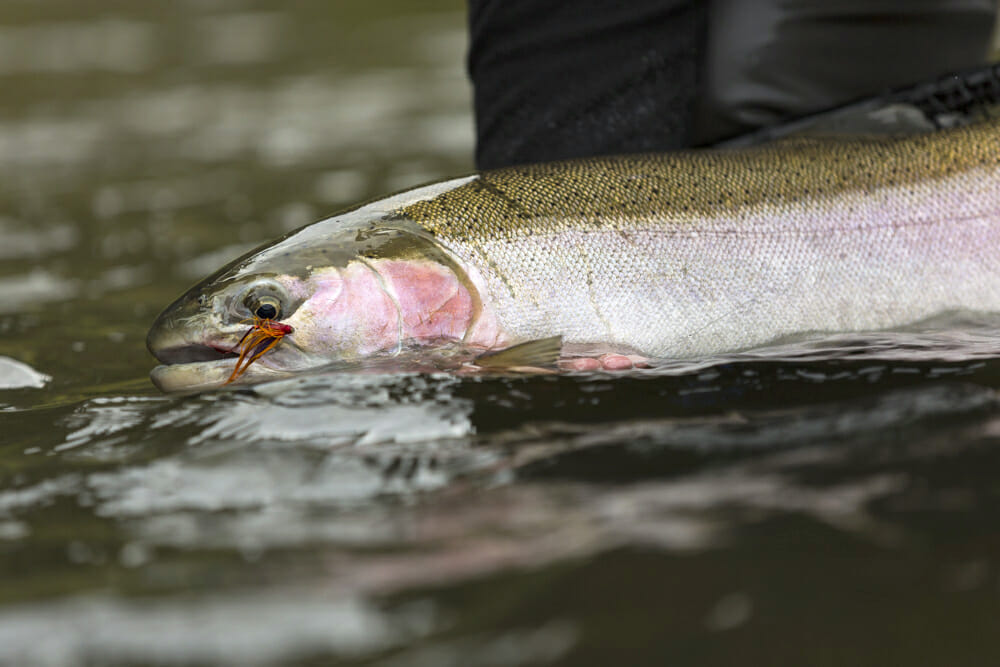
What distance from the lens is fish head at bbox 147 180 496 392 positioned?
2.29 meters

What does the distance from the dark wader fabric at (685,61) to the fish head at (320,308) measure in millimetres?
1170

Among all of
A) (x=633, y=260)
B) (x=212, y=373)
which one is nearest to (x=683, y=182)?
(x=633, y=260)

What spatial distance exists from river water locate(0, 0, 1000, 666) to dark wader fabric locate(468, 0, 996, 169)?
38.8 inches

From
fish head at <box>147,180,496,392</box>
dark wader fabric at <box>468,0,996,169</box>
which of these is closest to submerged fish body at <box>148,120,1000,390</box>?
fish head at <box>147,180,496,392</box>

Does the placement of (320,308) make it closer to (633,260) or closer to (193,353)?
(193,353)

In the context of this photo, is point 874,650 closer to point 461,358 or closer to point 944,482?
point 944,482

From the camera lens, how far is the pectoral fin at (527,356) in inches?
88.5

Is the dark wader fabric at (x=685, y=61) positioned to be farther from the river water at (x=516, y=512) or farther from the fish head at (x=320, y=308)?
the fish head at (x=320, y=308)

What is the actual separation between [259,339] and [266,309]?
7cm

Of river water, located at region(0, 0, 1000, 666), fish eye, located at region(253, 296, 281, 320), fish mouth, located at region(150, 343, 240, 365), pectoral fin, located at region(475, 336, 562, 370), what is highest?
fish eye, located at region(253, 296, 281, 320)

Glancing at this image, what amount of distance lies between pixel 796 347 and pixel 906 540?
88 cm

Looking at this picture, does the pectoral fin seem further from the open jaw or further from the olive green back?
the open jaw

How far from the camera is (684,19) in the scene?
313 centimetres

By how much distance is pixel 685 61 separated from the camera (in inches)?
124
